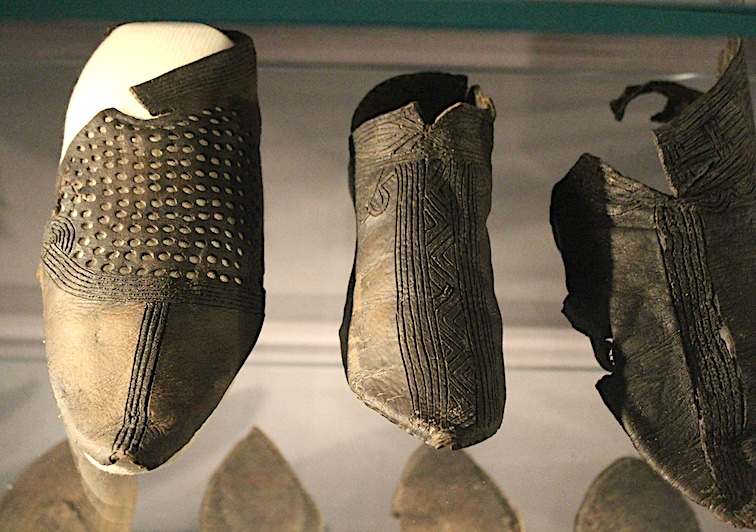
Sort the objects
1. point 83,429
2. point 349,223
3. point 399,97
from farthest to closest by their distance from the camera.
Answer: point 349,223, point 399,97, point 83,429

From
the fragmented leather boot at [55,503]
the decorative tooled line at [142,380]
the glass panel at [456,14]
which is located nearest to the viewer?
the decorative tooled line at [142,380]

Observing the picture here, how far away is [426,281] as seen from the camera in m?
0.75

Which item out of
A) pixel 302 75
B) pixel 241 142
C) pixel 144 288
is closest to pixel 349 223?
pixel 302 75

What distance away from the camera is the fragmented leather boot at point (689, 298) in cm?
77

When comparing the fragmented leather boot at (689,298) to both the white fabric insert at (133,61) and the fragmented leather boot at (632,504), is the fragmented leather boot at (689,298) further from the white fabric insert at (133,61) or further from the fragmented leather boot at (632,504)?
the white fabric insert at (133,61)

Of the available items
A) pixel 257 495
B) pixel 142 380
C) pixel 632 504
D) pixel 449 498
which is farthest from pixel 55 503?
pixel 632 504

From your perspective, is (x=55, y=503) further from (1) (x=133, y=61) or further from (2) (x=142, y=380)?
(1) (x=133, y=61)

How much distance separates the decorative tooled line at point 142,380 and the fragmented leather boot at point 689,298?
1.46ft

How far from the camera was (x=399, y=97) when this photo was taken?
954 millimetres

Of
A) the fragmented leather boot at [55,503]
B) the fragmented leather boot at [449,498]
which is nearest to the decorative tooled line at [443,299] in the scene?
the fragmented leather boot at [449,498]

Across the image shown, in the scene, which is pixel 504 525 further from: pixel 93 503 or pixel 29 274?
pixel 29 274

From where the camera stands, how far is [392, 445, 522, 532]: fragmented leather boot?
3.17 feet

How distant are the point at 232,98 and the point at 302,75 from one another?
0.41m

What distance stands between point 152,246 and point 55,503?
37cm
